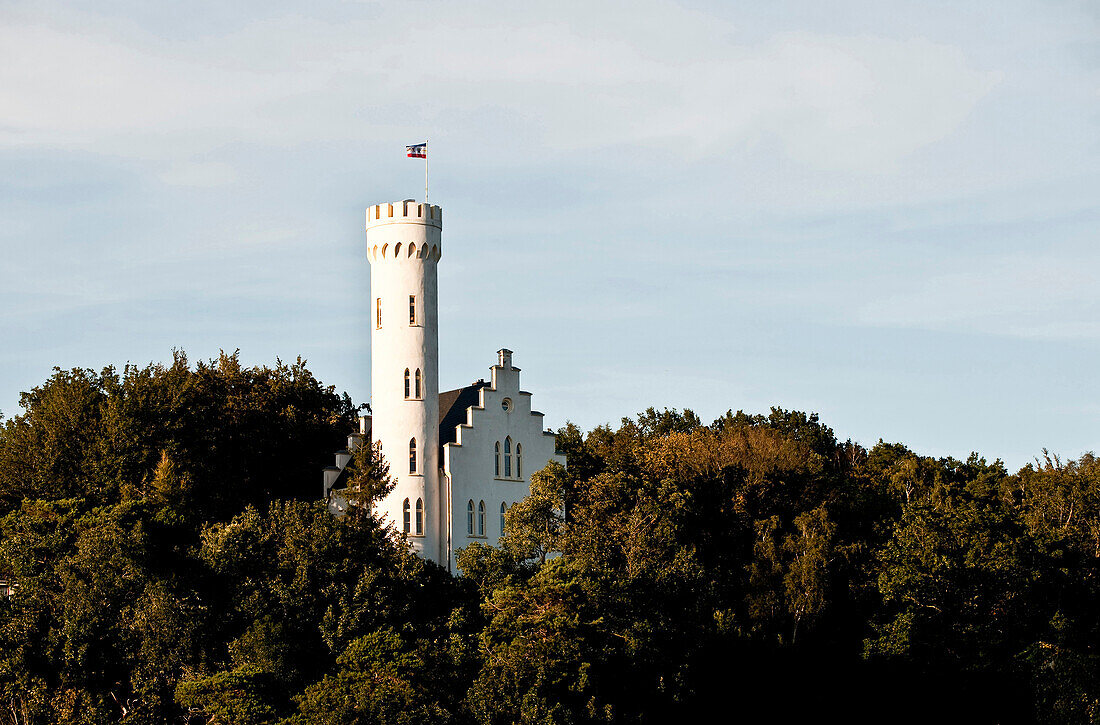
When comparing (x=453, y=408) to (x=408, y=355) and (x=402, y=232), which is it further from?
(x=402, y=232)

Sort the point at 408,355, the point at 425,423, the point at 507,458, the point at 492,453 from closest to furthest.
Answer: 1. the point at 425,423
2. the point at 408,355
3. the point at 492,453
4. the point at 507,458

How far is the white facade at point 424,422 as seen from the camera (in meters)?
66.1

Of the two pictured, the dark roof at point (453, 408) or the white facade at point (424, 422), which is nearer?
the white facade at point (424, 422)

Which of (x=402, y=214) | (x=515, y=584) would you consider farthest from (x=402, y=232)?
(x=515, y=584)

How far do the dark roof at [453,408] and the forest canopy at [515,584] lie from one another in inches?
183

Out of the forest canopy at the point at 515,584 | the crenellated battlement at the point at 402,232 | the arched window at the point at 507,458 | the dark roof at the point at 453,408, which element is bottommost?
the forest canopy at the point at 515,584

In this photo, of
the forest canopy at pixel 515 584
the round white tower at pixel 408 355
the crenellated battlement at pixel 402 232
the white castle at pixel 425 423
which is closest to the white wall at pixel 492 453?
the white castle at pixel 425 423

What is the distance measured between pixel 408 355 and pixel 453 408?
4312mm

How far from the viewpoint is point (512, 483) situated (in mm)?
69125

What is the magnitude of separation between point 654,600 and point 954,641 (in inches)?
659

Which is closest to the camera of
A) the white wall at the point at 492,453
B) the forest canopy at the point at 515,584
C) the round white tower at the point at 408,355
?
the forest canopy at the point at 515,584

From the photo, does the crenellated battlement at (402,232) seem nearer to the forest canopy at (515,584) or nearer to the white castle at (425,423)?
the white castle at (425,423)

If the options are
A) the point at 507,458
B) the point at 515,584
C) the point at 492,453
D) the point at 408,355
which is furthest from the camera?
the point at 507,458

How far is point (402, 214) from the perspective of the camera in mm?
67750
